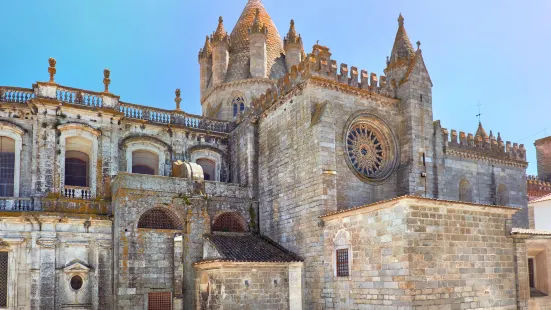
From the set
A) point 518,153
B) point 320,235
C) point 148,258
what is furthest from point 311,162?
point 518,153

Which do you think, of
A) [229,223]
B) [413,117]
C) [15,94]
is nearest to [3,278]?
[15,94]

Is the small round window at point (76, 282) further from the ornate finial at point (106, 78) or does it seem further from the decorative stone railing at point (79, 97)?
the ornate finial at point (106, 78)

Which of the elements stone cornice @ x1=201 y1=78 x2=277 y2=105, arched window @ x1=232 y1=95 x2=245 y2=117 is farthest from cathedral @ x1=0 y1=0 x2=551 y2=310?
stone cornice @ x1=201 y1=78 x2=277 y2=105

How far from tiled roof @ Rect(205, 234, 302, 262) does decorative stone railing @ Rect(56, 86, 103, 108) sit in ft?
27.4

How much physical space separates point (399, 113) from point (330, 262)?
8078mm

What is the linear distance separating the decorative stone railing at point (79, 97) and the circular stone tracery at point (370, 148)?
11614 millimetres

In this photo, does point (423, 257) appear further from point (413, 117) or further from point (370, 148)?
point (413, 117)

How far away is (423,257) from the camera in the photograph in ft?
52.9

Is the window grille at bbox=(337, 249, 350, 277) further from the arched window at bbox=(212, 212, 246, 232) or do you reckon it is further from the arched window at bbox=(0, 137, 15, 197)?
the arched window at bbox=(0, 137, 15, 197)

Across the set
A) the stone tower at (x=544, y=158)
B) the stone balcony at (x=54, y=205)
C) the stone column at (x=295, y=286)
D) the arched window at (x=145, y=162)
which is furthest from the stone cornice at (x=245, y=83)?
the stone tower at (x=544, y=158)

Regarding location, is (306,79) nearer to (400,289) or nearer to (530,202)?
(400,289)

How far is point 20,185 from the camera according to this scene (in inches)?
885

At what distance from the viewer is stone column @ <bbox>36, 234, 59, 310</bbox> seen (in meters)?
20.2

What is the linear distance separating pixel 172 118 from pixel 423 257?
49.2 ft
